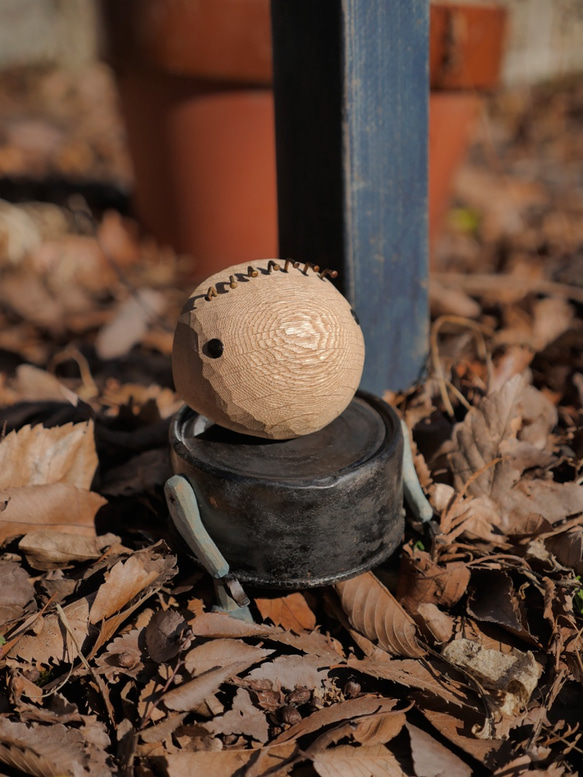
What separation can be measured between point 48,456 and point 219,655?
29.1 inches

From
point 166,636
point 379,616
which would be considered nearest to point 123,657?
point 166,636

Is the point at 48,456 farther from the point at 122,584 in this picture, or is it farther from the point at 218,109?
the point at 218,109

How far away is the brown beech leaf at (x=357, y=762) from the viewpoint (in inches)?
59.7

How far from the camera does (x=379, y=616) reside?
1.79m

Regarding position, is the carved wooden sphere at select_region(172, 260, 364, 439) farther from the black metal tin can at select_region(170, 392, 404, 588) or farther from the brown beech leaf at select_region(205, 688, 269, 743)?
the brown beech leaf at select_region(205, 688, 269, 743)

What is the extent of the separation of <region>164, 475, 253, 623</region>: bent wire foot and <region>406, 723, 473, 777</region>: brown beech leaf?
18.2 inches

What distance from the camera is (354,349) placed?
5.61 feet

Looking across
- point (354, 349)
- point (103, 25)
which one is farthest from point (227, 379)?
point (103, 25)

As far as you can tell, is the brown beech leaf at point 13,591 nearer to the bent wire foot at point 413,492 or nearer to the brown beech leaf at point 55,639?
the brown beech leaf at point 55,639

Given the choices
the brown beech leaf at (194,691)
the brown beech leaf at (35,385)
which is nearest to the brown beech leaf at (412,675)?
the brown beech leaf at (194,691)

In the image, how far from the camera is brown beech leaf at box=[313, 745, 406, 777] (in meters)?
1.52

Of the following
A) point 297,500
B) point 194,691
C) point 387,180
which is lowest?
point 194,691

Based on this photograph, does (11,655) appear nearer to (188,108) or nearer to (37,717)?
(37,717)

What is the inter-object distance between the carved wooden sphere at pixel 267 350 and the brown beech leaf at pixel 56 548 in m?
0.47
